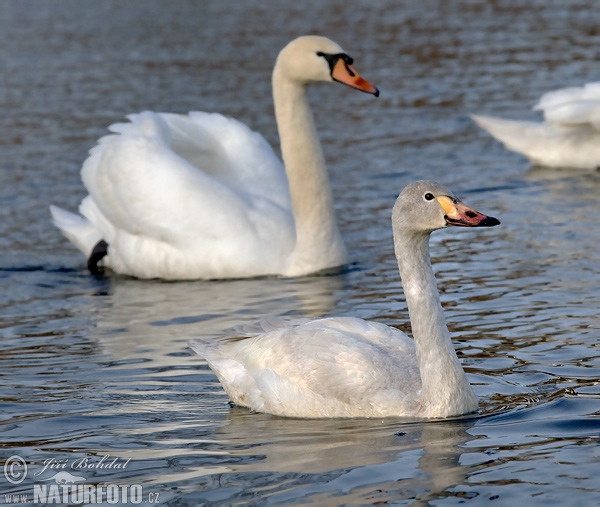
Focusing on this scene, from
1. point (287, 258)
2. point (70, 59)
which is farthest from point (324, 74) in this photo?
point (70, 59)

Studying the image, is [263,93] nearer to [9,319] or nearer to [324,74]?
[324,74]

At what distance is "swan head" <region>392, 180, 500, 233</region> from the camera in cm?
561

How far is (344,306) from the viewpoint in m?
8.09

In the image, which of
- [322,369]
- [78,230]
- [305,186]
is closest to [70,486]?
[322,369]

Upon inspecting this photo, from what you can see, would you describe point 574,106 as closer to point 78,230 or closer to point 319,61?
point 319,61

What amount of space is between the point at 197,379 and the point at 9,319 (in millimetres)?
2064

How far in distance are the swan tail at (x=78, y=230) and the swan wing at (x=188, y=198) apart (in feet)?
0.32

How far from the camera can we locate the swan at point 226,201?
908 centimetres

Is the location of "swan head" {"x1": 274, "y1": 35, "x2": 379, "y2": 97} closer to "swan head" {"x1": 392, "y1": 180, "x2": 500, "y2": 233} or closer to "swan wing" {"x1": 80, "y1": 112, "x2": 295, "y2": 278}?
"swan wing" {"x1": 80, "y1": 112, "x2": 295, "y2": 278}

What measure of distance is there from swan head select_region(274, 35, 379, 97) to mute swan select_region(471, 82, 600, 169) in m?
3.54

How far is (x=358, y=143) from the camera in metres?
13.6

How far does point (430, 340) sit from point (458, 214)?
0.62 meters

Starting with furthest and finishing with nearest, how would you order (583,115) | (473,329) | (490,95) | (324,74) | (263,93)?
(263,93) < (490,95) < (583,115) < (324,74) < (473,329)

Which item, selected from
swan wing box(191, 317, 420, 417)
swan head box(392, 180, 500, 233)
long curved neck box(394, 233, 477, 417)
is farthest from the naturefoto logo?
swan head box(392, 180, 500, 233)
